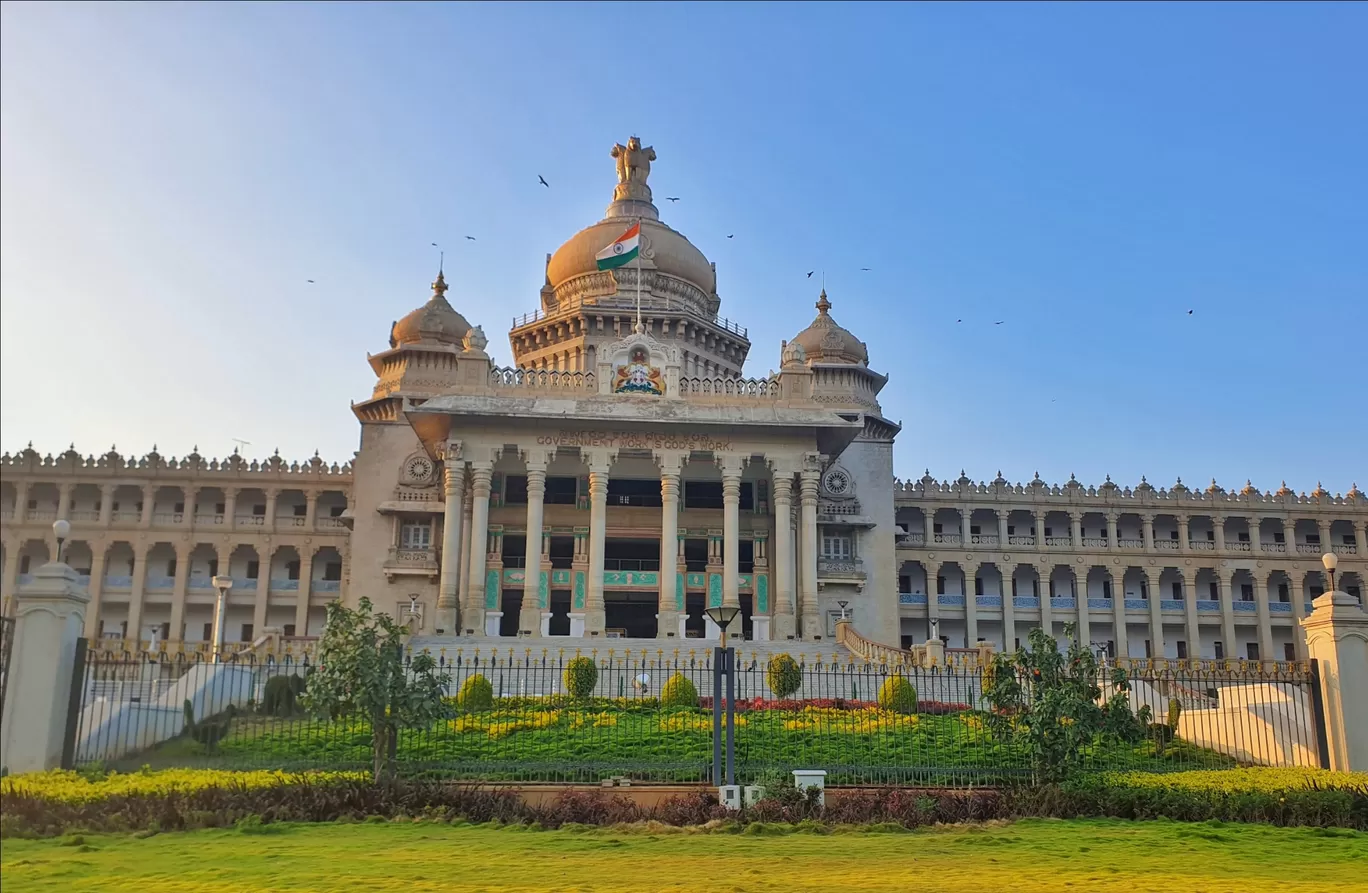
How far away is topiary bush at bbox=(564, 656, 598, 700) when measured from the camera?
25.0 meters

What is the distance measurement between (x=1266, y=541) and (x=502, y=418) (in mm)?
42431

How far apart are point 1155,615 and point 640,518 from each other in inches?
1177

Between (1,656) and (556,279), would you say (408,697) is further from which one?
(556,279)

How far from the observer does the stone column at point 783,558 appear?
37188 millimetres

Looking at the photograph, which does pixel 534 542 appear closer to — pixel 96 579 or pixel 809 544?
pixel 809 544

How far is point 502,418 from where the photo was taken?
38.0m

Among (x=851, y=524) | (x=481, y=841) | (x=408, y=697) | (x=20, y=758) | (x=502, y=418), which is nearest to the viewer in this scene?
(x=481, y=841)

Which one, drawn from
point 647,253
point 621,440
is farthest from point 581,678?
point 647,253

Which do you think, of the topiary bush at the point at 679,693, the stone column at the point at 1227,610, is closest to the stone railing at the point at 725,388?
the topiary bush at the point at 679,693

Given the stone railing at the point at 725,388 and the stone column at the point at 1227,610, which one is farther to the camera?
the stone column at the point at 1227,610

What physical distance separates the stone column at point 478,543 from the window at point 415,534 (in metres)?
9.71

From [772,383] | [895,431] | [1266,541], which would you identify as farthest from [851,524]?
[1266,541]

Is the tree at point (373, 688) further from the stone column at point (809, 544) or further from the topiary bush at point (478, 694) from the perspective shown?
the stone column at point (809, 544)

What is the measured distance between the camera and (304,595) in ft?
182
